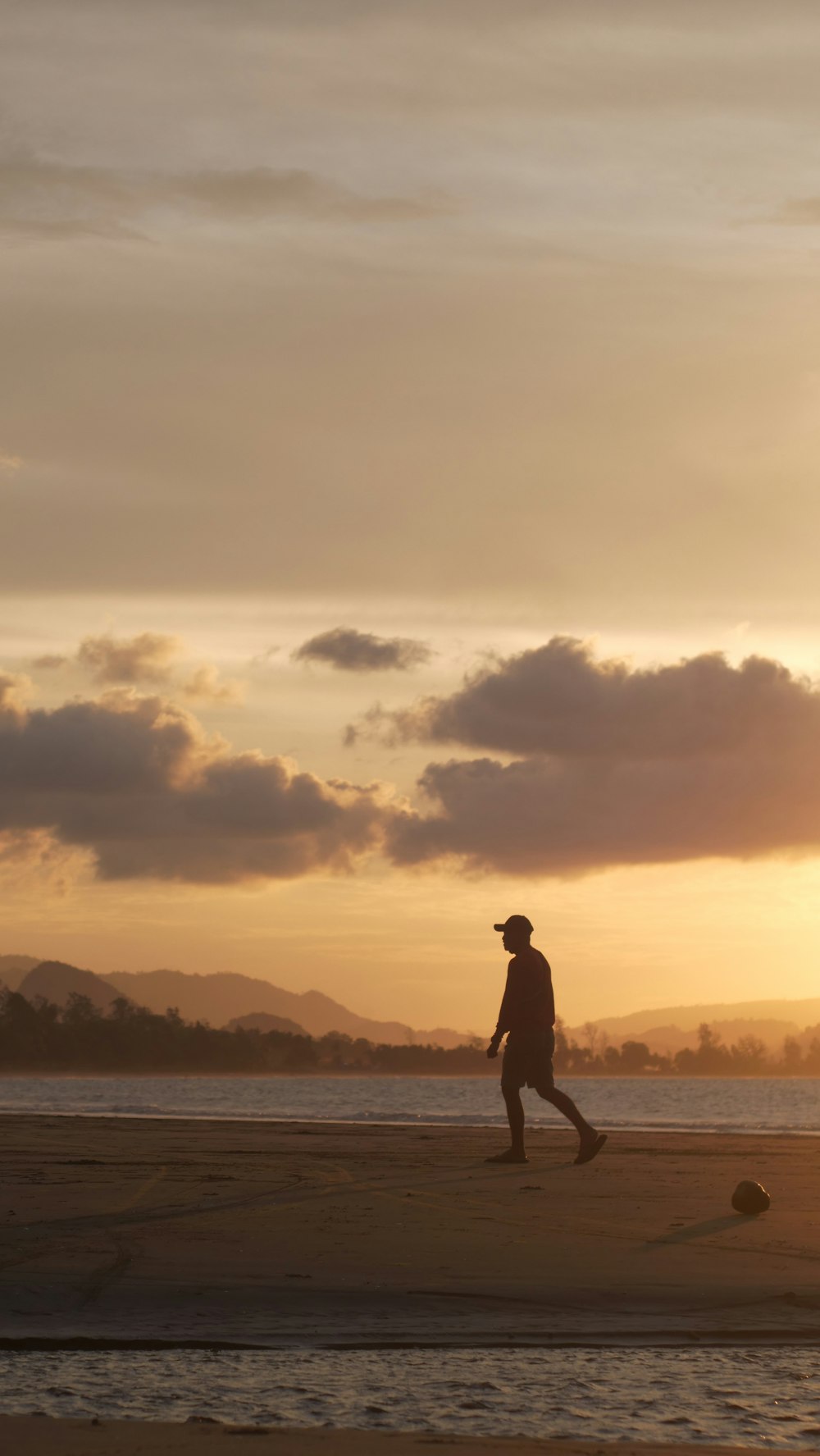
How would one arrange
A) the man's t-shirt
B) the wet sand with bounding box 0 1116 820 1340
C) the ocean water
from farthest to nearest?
the ocean water, the man's t-shirt, the wet sand with bounding box 0 1116 820 1340

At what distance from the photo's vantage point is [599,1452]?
4254 millimetres

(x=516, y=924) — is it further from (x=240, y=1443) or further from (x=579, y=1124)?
(x=240, y=1443)

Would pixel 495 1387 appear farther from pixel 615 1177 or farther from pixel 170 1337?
pixel 615 1177

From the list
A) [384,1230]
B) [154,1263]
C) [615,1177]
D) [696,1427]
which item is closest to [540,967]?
[615,1177]

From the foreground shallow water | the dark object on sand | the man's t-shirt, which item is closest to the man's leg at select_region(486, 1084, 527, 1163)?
the man's t-shirt

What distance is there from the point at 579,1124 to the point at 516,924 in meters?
2.01

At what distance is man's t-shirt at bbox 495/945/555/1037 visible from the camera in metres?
14.3

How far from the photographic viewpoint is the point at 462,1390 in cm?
503

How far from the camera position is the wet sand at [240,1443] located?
4172mm

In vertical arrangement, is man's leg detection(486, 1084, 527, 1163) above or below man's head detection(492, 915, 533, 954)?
below

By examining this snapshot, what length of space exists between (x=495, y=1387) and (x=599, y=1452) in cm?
87

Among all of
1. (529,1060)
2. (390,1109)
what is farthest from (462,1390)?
(390,1109)

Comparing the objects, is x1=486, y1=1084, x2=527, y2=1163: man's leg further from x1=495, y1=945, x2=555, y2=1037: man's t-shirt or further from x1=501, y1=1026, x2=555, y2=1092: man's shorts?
x1=495, y1=945, x2=555, y2=1037: man's t-shirt

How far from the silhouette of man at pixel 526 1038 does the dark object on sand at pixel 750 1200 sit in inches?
144
